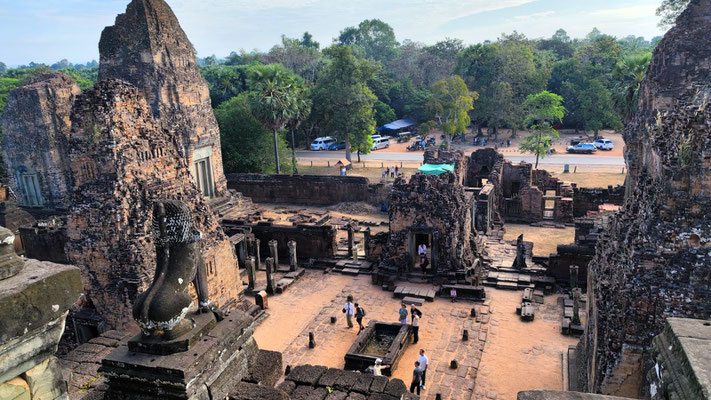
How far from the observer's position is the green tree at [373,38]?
9638 centimetres

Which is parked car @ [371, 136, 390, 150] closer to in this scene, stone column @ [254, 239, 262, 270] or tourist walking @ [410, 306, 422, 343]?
stone column @ [254, 239, 262, 270]

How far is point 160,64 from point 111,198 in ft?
45.3

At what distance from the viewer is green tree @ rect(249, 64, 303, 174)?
111 feet

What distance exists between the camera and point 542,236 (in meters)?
26.2

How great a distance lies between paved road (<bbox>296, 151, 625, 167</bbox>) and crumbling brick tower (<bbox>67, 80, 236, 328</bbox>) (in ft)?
113

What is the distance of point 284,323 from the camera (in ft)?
58.3

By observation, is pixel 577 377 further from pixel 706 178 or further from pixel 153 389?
pixel 153 389

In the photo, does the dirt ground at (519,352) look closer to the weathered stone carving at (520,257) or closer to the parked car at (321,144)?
the weathered stone carving at (520,257)

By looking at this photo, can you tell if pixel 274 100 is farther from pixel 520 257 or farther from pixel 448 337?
pixel 448 337

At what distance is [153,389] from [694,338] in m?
4.46

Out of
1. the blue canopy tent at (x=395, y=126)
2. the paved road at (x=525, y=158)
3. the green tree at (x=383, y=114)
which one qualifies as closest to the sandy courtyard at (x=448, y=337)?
the paved road at (x=525, y=158)

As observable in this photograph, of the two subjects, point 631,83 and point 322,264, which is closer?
point 322,264

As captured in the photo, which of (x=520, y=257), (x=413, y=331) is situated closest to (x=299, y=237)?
(x=413, y=331)

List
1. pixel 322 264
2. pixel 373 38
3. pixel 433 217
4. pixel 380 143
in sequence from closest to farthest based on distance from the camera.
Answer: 1. pixel 433 217
2. pixel 322 264
3. pixel 380 143
4. pixel 373 38
